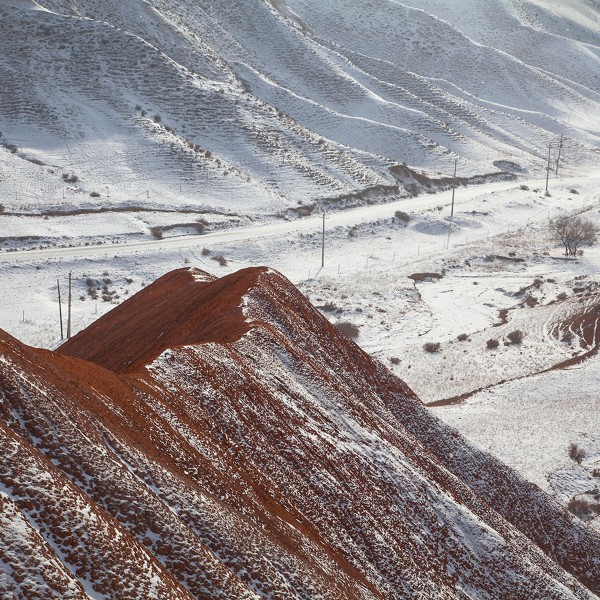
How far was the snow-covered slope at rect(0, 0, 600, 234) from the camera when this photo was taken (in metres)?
67.9

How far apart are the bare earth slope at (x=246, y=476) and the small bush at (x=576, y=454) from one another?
6.27 m

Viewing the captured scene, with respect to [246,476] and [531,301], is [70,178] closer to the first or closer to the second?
[531,301]

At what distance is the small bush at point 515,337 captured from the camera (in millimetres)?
41594

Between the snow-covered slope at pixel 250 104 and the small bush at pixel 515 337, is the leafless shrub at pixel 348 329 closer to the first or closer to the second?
the small bush at pixel 515 337

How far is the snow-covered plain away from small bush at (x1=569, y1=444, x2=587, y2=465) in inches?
21.0

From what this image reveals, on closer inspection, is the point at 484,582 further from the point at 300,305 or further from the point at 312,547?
the point at 300,305

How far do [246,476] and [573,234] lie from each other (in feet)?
180

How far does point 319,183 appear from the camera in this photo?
73.5 m

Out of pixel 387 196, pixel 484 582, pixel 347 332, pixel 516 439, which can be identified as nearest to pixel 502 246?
pixel 387 196

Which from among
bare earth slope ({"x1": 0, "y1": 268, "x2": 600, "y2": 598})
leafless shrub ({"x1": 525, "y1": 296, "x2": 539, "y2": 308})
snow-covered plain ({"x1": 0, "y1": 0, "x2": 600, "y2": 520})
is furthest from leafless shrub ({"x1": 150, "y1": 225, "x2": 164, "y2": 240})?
bare earth slope ({"x1": 0, "y1": 268, "x2": 600, "y2": 598})

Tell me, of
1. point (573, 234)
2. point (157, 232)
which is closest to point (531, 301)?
point (573, 234)

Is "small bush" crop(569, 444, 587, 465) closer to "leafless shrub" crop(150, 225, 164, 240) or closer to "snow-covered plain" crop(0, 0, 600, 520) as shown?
"snow-covered plain" crop(0, 0, 600, 520)

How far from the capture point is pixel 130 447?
1209cm

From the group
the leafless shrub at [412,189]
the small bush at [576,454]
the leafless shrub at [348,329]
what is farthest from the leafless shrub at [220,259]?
the small bush at [576,454]
